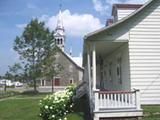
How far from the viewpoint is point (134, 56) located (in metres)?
16.5

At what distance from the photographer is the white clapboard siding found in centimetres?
1642

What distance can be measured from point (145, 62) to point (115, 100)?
3.26 metres

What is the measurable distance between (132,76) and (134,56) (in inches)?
39.8

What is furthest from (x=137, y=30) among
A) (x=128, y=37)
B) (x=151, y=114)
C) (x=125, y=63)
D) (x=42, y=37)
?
(x=42, y=37)

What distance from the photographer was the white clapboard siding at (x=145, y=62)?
53.9ft

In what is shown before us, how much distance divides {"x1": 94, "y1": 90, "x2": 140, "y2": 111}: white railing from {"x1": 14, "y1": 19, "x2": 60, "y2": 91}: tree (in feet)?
131

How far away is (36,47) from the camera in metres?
54.2

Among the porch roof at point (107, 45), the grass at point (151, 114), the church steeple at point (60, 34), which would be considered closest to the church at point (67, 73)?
the church steeple at point (60, 34)

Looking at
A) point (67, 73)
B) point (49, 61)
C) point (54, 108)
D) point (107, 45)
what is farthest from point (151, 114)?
point (67, 73)

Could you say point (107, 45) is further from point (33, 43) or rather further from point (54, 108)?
point (33, 43)

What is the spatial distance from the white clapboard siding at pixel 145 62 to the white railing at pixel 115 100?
2.13 meters

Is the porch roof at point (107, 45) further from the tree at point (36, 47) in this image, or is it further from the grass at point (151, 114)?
the tree at point (36, 47)

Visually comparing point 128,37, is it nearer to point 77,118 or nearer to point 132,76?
point 132,76

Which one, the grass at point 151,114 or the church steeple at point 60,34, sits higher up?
the church steeple at point 60,34
